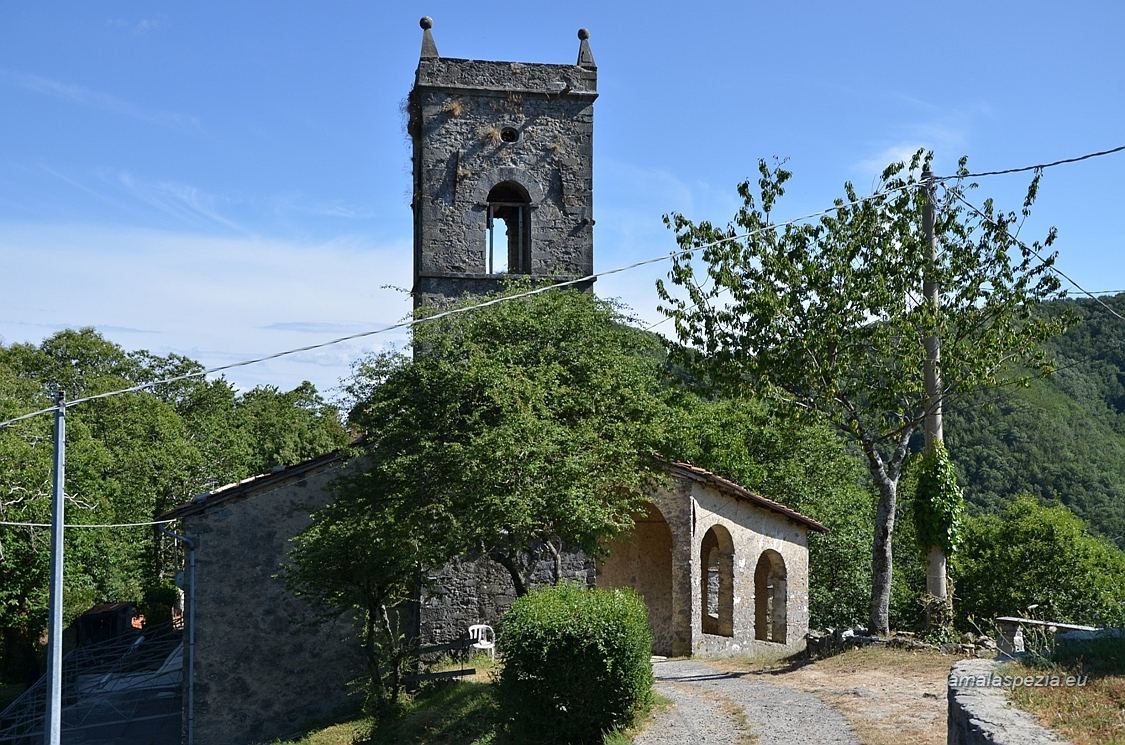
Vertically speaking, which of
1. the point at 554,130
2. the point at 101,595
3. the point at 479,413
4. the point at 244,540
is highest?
the point at 554,130

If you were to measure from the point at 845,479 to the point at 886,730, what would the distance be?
1013 inches

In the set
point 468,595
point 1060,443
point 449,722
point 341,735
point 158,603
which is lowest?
point 341,735

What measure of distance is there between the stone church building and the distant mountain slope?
107 ft

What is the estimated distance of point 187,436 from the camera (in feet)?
162

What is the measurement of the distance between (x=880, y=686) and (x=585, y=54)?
15639 mm

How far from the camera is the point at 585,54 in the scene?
24562 mm

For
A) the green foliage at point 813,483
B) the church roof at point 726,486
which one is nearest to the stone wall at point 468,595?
the church roof at point 726,486

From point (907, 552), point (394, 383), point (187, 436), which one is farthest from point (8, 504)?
point (907, 552)

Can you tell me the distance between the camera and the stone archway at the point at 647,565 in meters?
23.6

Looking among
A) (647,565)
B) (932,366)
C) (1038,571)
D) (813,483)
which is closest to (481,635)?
(647,565)

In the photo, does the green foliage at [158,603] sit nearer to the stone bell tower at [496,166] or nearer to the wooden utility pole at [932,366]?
the stone bell tower at [496,166]

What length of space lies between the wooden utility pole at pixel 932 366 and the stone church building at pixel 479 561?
4.77 m

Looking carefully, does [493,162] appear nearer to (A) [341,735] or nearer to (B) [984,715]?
(A) [341,735]

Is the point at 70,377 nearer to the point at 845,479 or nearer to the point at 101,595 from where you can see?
the point at 101,595
